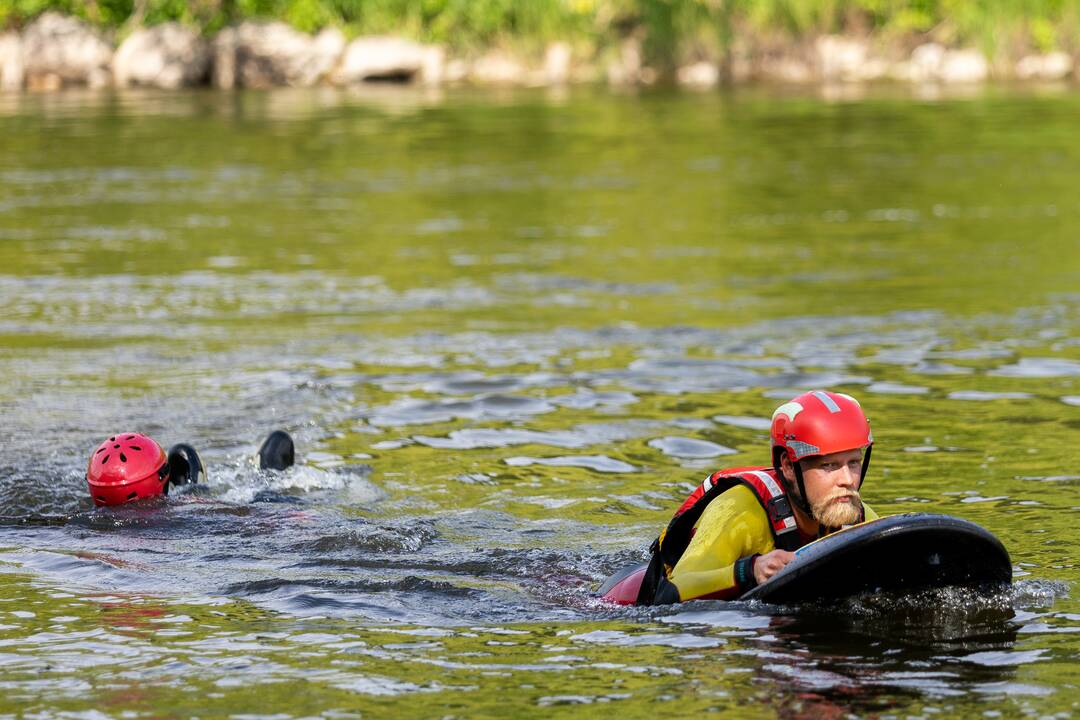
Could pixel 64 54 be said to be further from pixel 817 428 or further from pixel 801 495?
pixel 817 428

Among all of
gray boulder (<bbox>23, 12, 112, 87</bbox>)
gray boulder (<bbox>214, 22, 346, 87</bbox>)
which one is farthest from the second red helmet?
gray boulder (<bbox>214, 22, 346, 87</bbox>)

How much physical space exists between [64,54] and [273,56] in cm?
696

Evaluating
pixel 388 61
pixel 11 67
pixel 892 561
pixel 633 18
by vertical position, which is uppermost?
pixel 633 18

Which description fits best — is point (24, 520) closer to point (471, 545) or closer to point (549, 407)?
point (471, 545)

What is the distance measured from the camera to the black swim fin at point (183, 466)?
1069 centimetres

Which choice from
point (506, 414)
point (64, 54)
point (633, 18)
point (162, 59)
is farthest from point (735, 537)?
point (633, 18)

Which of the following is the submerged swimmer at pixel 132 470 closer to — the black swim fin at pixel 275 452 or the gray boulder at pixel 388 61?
the black swim fin at pixel 275 452

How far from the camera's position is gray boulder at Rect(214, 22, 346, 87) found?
198ft

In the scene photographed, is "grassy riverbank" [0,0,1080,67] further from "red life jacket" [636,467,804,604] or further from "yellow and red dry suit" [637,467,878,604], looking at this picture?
"yellow and red dry suit" [637,467,878,604]

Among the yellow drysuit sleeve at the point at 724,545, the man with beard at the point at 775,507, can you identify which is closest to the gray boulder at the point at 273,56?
the man with beard at the point at 775,507

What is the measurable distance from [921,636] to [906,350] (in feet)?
24.6

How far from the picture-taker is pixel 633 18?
203 feet

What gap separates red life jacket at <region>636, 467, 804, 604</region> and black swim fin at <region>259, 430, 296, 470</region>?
364 centimetres

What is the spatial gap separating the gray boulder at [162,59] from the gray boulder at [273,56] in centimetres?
74
